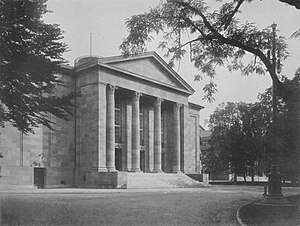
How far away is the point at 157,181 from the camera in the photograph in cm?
4103

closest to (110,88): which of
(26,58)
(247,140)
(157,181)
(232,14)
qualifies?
(157,181)

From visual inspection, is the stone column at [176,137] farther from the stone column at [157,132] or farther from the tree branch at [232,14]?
the tree branch at [232,14]

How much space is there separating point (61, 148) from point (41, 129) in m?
3.25

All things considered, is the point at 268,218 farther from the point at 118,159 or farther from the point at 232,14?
the point at 118,159

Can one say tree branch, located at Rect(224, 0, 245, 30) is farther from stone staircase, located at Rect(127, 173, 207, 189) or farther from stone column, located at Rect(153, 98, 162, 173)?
stone column, located at Rect(153, 98, 162, 173)

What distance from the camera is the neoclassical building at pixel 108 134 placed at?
120ft

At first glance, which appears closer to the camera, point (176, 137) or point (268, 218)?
point (268, 218)

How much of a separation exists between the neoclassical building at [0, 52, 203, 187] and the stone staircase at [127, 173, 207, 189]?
1.79 metres

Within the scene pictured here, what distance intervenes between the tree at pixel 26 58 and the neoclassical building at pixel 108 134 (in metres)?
14.9

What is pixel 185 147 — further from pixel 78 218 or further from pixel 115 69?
pixel 78 218

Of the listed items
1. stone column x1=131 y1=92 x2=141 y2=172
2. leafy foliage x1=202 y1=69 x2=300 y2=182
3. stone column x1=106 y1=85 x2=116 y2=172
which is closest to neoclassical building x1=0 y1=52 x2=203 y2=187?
stone column x1=131 y1=92 x2=141 y2=172

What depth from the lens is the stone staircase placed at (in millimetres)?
38222

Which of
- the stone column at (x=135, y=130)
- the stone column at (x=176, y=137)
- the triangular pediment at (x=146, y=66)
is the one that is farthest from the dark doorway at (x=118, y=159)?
the triangular pediment at (x=146, y=66)

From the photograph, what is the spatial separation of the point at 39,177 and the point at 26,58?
25813 millimetres
